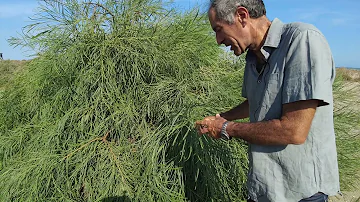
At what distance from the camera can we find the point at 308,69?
1.09 metres

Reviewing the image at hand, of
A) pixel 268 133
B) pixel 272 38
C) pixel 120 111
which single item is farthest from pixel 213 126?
pixel 120 111

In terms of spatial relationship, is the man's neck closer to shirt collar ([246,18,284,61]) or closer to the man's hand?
shirt collar ([246,18,284,61])

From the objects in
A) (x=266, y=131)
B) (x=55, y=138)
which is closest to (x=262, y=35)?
Result: (x=266, y=131)

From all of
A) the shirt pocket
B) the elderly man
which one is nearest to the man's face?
the elderly man

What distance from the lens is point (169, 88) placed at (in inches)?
93.0

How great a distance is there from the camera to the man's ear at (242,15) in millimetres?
1212

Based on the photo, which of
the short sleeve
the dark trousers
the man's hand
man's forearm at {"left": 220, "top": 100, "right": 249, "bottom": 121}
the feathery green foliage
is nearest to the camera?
the short sleeve

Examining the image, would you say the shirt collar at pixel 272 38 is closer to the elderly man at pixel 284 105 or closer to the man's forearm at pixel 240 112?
the elderly man at pixel 284 105

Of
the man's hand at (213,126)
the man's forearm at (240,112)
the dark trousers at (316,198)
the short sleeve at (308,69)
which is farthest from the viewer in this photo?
the man's forearm at (240,112)

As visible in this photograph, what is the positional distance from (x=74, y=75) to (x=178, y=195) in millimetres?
1035

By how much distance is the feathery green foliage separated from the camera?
6.95 feet

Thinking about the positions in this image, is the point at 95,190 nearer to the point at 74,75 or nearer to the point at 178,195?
the point at 178,195

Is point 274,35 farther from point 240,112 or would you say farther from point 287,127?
point 240,112

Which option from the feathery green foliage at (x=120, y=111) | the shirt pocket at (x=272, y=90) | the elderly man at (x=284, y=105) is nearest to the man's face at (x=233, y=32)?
the elderly man at (x=284, y=105)
